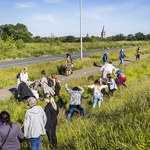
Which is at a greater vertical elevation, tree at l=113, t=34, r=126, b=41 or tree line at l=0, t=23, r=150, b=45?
tree line at l=0, t=23, r=150, b=45

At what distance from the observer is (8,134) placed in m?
6.55

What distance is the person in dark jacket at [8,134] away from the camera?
6535 millimetres

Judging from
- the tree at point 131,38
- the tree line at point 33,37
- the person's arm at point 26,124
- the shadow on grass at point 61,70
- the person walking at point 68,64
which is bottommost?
the tree at point 131,38

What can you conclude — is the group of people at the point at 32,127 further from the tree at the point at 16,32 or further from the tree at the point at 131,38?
the tree at the point at 131,38

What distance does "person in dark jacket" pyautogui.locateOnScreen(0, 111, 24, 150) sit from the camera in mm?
6535

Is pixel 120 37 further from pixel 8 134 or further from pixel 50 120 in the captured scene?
pixel 8 134

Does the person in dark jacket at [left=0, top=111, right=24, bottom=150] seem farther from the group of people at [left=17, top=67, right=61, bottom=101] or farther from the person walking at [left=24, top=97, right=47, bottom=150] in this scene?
the group of people at [left=17, top=67, right=61, bottom=101]

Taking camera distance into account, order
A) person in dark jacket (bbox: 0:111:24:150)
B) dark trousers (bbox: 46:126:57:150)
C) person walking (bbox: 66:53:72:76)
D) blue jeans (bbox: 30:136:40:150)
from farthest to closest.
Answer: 1. person walking (bbox: 66:53:72:76)
2. dark trousers (bbox: 46:126:57:150)
3. blue jeans (bbox: 30:136:40:150)
4. person in dark jacket (bbox: 0:111:24:150)

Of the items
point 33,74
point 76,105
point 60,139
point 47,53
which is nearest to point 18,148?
point 60,139

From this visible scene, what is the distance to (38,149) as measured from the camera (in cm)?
766

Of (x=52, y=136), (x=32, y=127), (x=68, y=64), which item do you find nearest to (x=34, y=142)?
(x=32, y=127)

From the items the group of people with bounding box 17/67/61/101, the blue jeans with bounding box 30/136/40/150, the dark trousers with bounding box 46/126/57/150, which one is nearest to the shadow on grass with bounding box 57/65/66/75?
the group of people with bounding box 17/67/61/101

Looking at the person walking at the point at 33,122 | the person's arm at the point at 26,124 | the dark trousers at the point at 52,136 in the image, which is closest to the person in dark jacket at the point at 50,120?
the dark trousers at the point at 52,136

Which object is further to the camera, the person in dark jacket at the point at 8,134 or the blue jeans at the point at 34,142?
the blue jeans at the point at 34,142
